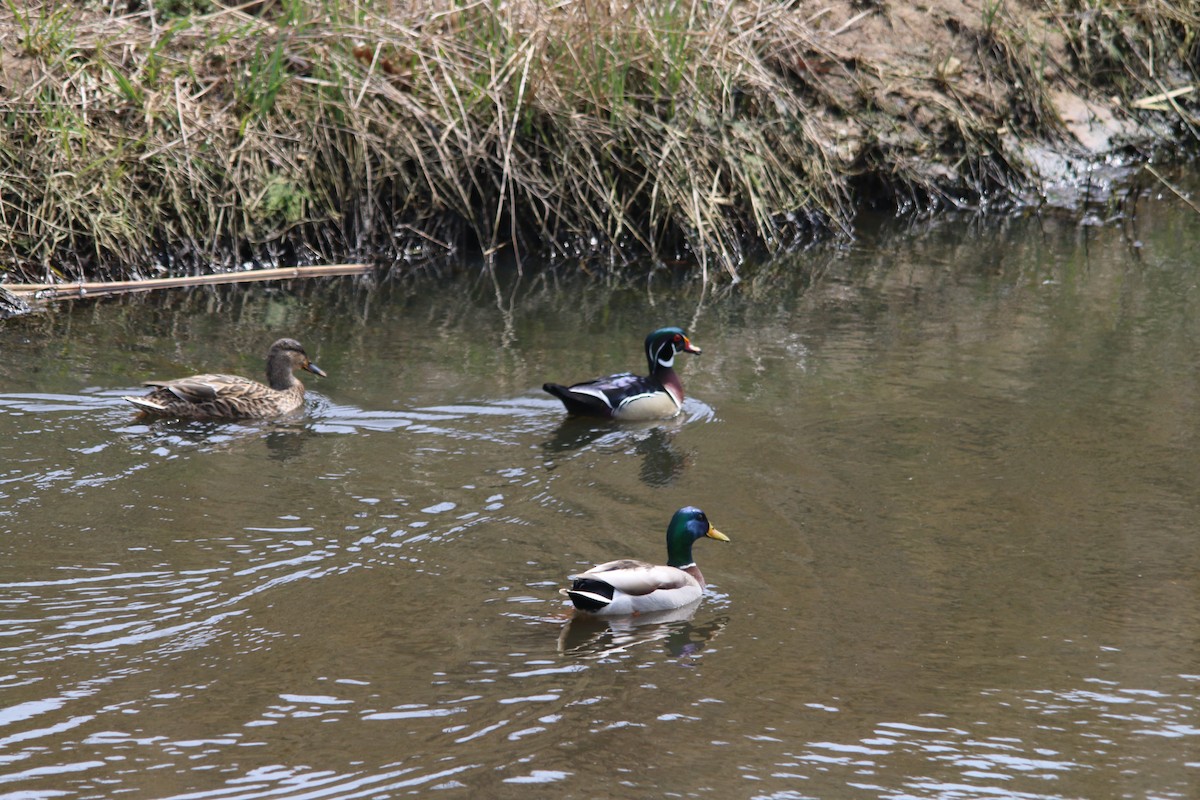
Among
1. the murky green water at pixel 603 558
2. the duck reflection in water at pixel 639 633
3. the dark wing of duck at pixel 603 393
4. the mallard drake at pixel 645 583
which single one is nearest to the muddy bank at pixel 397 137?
the murky green water at pixel 603 558

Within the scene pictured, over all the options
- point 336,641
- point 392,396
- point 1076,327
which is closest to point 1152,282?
point 1076,327

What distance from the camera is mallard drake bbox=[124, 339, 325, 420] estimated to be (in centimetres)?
796

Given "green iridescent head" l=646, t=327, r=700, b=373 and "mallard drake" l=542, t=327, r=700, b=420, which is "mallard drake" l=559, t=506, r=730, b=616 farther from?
"green iridescent head" l=646, t=327, r=700, b=373

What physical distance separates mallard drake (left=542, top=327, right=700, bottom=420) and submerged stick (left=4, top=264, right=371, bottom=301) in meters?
3.73

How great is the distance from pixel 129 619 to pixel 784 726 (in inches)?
96.7

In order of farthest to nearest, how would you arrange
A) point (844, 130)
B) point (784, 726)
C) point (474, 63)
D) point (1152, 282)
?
1. point (844, 130)
2. point (474, 63)
3. point (1152, 282)
4. point (784, 726)

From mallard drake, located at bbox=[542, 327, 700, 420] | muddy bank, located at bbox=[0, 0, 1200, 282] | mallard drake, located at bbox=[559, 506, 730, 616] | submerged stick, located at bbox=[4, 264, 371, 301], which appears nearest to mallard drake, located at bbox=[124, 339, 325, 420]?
mallard drake, located at bbox=[542, 327, 700, 420]

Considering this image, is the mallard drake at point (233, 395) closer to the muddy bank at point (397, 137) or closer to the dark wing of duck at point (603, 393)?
the dark wing of duck at point (603, 393)

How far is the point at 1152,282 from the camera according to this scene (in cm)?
1106

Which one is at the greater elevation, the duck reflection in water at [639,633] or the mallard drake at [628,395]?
the mallard drake at [628,395]

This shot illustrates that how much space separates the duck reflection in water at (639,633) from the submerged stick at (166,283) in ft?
20.8

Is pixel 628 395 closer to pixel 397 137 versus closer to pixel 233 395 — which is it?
pixel 233 395

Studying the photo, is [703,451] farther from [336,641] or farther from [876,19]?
[876,19]

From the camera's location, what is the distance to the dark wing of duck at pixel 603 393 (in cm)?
811
